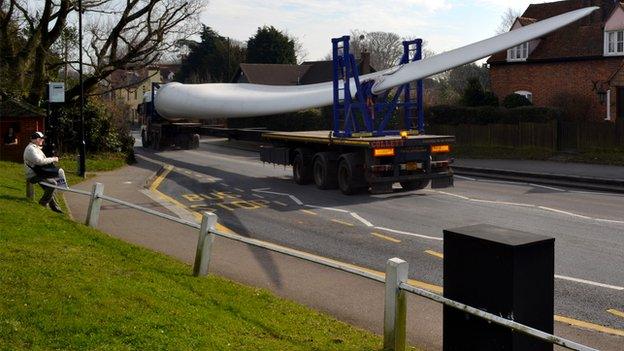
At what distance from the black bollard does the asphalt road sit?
269cm

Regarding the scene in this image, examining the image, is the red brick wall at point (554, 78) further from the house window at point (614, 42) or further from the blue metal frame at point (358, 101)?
the blue metal frame at point (358, 101)

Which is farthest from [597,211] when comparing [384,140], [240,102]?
[240,102]

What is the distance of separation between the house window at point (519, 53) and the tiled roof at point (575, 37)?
0.36 m

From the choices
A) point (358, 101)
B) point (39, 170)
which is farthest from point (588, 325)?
point (358, 101)

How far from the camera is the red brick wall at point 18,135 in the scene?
2416 cm

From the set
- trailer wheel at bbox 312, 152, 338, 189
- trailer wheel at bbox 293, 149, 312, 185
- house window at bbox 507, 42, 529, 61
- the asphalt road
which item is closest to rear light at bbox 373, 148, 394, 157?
the asphalt road

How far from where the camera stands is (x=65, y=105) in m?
28.9

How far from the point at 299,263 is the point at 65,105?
72.1 ft

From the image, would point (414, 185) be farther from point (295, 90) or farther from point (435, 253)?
point (435, 253)

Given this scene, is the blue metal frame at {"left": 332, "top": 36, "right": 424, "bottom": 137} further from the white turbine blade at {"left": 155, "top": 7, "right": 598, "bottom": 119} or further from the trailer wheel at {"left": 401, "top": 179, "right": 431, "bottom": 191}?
the trailer wheel at {"left": 401, "top": 179, "right": 431, "bottom": 191}

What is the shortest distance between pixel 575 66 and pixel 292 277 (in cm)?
3085

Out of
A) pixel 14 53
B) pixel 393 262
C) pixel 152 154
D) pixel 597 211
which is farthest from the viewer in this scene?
pixel 152 154

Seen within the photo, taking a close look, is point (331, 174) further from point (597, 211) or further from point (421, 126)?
point (597, 211)

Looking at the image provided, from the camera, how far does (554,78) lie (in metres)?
36.7
